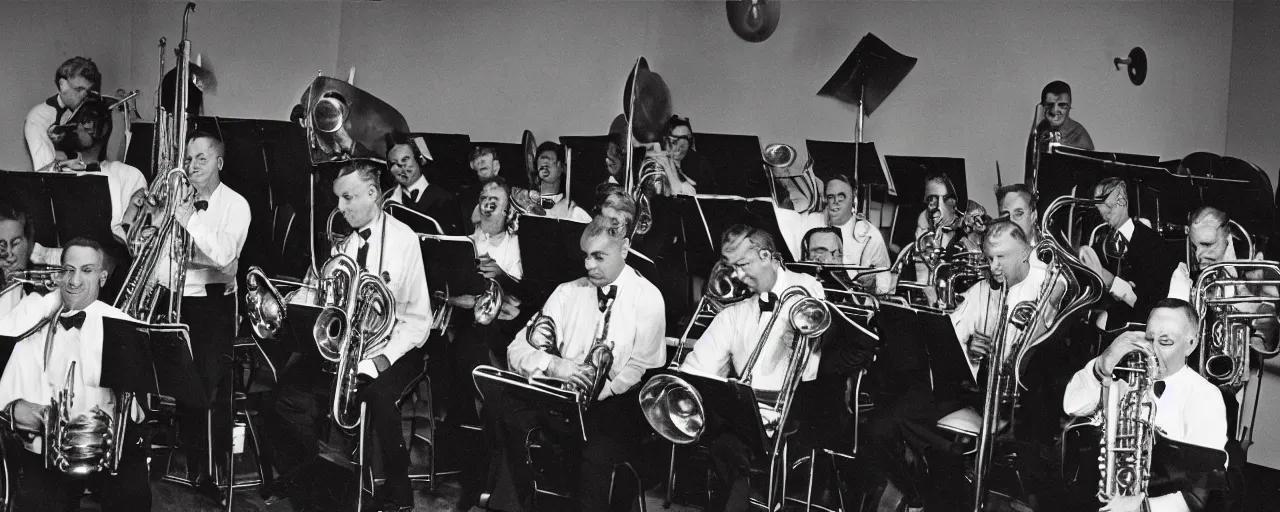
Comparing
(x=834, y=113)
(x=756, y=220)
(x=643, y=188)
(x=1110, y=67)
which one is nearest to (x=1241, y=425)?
(x=756, y=220)

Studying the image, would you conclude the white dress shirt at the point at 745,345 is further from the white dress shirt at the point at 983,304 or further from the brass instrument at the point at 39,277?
the brass instrument at the point at 39,277

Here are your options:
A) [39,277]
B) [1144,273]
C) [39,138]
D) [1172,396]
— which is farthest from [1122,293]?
[39,138]

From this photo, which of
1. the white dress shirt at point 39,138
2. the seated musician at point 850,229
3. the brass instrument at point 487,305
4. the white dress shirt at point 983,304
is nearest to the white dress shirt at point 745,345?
the white dress shirt at point 983,304

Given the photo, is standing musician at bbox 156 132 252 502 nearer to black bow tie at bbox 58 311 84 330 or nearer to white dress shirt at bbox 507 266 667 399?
black bow tie at bbox 58 311 84 330

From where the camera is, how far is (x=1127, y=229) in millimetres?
5195

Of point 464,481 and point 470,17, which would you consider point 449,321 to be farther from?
point 470,17

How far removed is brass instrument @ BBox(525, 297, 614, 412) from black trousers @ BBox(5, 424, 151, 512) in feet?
5.35

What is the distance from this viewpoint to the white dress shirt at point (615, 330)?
4.68 metres

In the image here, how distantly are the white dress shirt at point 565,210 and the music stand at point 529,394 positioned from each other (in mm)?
2129

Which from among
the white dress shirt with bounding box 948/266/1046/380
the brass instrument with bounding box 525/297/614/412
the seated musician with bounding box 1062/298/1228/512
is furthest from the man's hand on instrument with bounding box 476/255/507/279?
the seated musician with bounding box 1062/298/1228/512

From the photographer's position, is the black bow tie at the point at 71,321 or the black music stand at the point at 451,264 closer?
the black bow tie at the point at 71,321

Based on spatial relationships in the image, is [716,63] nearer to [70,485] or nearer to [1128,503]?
[70,485]

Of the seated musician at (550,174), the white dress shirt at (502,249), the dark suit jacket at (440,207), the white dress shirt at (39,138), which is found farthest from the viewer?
the seated musician at (550,174)

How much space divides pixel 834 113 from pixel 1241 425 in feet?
15.7
